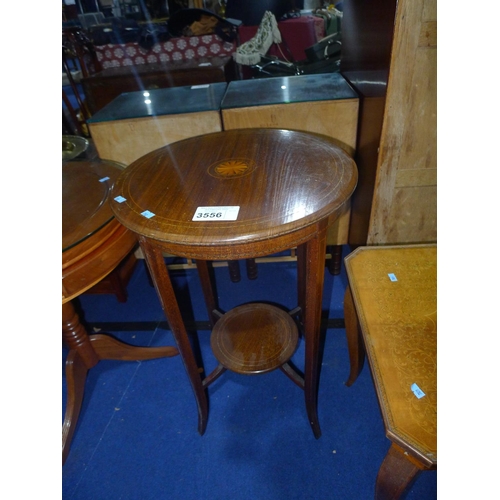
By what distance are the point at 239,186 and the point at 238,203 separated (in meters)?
0.09

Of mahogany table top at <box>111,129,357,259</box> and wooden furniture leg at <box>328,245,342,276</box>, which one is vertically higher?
mahogany table top at <box>111,129,357,259</box>

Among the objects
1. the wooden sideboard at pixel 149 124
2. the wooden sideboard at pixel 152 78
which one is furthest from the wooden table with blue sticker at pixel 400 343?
the wooden sideboard at pixel 152 78

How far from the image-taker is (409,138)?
4.08 feet

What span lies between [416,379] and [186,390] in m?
1.02

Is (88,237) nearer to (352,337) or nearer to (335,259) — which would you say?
(352,337)

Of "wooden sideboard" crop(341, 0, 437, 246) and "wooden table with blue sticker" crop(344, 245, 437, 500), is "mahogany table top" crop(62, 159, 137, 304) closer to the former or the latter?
"wooden table with blue sticker" crop(344, 245, 437, 500)

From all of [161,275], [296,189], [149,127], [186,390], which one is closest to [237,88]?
[149,127]

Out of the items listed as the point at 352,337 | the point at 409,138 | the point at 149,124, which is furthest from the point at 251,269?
the point at 409,138

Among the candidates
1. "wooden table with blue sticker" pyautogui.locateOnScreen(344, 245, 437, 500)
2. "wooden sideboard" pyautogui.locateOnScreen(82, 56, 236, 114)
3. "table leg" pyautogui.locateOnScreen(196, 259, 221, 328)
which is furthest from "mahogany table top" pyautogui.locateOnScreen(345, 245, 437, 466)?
"wooden sideboard" pyautogui.locateOnScreen(82, 56, 236, 114)

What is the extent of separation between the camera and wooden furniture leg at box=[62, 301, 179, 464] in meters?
1.35

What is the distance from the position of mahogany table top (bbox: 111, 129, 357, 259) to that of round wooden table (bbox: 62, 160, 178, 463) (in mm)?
194

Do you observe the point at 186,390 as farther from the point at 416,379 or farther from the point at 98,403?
the point at 416,379

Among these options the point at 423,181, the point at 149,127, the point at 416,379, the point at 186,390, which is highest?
the point at 149,127

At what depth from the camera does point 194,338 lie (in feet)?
5.56
